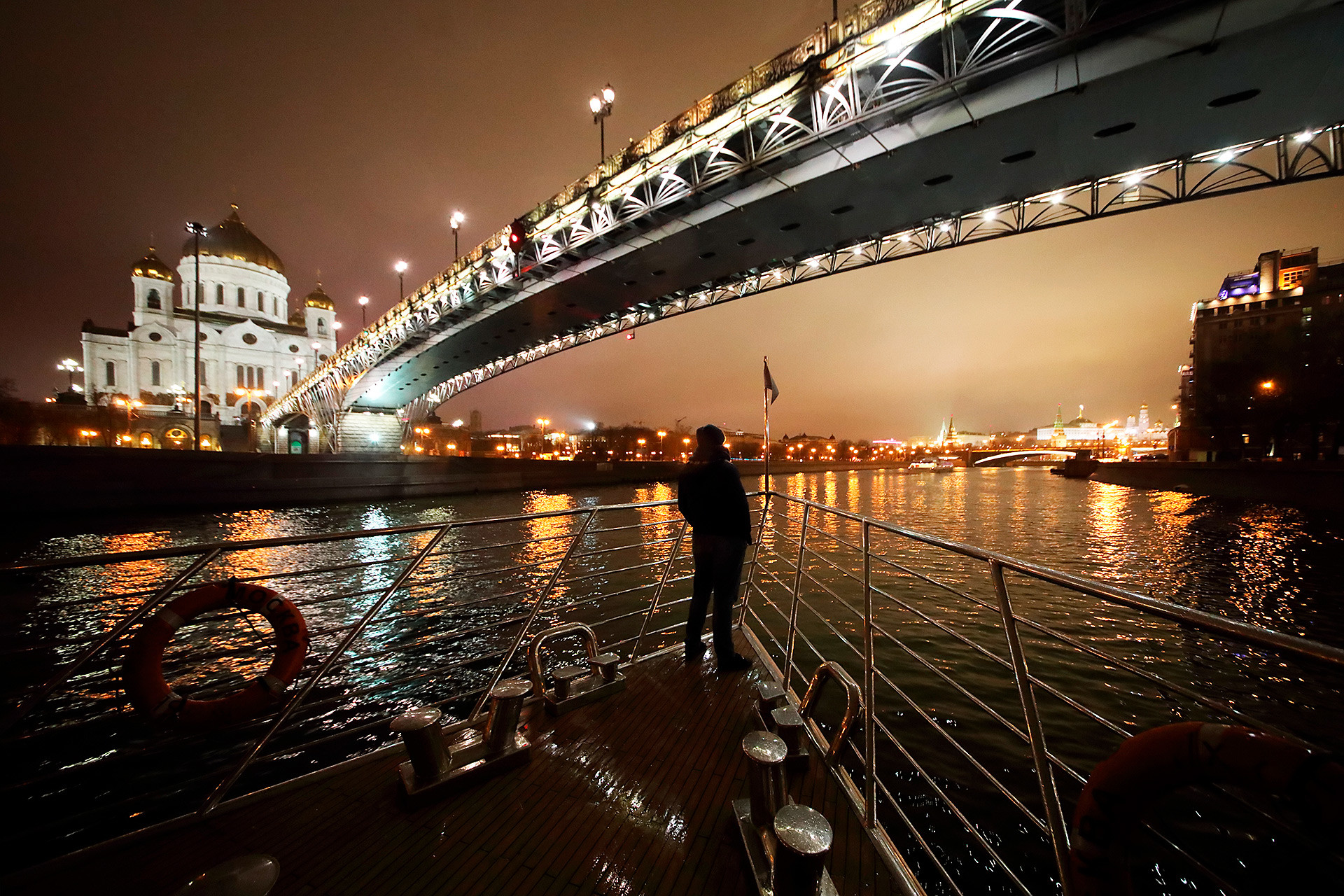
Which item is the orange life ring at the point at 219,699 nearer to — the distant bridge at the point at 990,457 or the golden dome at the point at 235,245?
the golden dome at the point at 235,245

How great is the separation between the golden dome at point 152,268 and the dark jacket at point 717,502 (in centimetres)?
9142

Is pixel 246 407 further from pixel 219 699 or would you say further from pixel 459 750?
pixel 459 750

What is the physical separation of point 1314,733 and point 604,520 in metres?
18.8

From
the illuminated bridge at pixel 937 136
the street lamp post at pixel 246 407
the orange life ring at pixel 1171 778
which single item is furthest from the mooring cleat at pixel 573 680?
the street lamp post at pixel 246 407

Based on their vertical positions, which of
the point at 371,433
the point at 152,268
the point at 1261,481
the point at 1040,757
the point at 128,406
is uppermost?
the point at 152,268

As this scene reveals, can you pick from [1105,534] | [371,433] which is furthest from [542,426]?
[1105,534]

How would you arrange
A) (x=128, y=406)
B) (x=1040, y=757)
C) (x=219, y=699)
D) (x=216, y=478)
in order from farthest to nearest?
1. (x=128, y=406)
2. (x=216, y=478)
3. (x=219, y=699)
4. (x=1040, y=757)

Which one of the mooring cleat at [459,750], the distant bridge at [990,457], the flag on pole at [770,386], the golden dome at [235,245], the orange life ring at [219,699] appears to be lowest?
the distant bridge at [990,457]

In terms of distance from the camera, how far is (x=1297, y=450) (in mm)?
40844

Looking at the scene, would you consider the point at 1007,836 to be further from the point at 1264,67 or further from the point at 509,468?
the point at 509,468

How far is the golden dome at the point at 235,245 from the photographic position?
66.8 metres

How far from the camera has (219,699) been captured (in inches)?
107

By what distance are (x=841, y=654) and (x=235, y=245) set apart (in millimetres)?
91526

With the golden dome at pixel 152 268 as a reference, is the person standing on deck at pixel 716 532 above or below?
below
